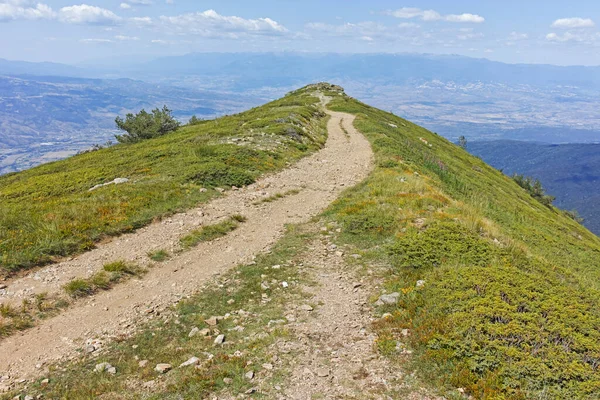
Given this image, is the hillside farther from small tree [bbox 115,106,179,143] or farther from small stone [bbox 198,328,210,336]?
small tree [bbox 115,106,179,143]

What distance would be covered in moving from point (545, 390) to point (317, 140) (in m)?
36.6

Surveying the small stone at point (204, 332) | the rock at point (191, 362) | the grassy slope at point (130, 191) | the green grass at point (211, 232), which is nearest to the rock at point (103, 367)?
the rock at point (191, 362)

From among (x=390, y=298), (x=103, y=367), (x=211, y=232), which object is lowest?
(x=103, y=367)

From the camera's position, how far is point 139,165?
2991 cm

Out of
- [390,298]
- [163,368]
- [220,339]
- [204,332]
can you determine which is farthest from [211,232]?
[390,298]

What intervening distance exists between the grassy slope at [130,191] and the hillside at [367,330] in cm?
412

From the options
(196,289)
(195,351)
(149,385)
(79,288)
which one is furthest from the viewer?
(196,289)

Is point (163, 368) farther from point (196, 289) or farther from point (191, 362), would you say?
point (196, 289)

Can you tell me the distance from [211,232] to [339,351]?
31.8 feet

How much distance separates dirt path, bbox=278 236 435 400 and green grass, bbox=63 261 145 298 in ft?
21.6

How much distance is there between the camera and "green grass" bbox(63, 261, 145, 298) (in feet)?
38.0

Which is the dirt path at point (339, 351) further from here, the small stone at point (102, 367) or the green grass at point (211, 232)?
the green grass at point (211, 232)

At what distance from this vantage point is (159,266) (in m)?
13.8

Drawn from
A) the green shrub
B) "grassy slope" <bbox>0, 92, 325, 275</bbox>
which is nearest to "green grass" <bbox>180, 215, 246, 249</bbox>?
"grassy slope" <bbox>0, 92, 325, 275</bbox>
